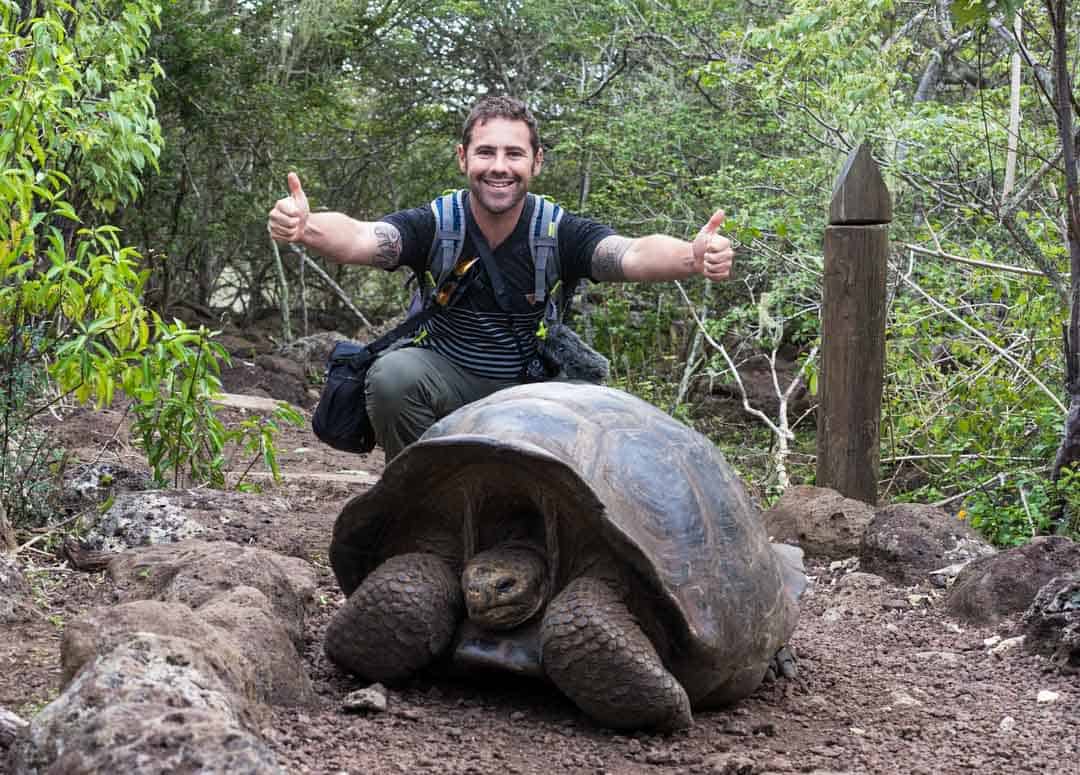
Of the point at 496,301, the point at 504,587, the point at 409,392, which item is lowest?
the point at 504,587

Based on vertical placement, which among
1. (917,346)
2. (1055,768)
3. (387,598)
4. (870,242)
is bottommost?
(1055,768)

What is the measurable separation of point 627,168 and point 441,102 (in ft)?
7.97

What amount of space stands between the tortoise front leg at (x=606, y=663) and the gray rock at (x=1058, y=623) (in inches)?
47.7

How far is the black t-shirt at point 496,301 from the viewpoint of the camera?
12.2 ft

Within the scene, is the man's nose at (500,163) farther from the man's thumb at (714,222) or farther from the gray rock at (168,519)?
the gray rock at (168,519)

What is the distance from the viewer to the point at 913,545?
4270 mm

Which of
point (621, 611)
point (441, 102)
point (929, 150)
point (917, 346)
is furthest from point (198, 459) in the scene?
point (441, 102)

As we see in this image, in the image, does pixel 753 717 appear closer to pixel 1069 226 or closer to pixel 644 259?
pixel 644 259

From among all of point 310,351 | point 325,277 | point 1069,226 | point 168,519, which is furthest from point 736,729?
point 325,277

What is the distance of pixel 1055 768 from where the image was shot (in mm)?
2523

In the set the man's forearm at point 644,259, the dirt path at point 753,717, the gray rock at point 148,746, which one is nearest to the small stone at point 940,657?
the dirt path at point 753,717

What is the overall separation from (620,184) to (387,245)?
6.02 m

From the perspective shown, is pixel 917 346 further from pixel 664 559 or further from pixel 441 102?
pixel 441 102

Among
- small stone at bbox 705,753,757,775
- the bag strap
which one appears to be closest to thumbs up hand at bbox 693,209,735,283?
the bag strap
